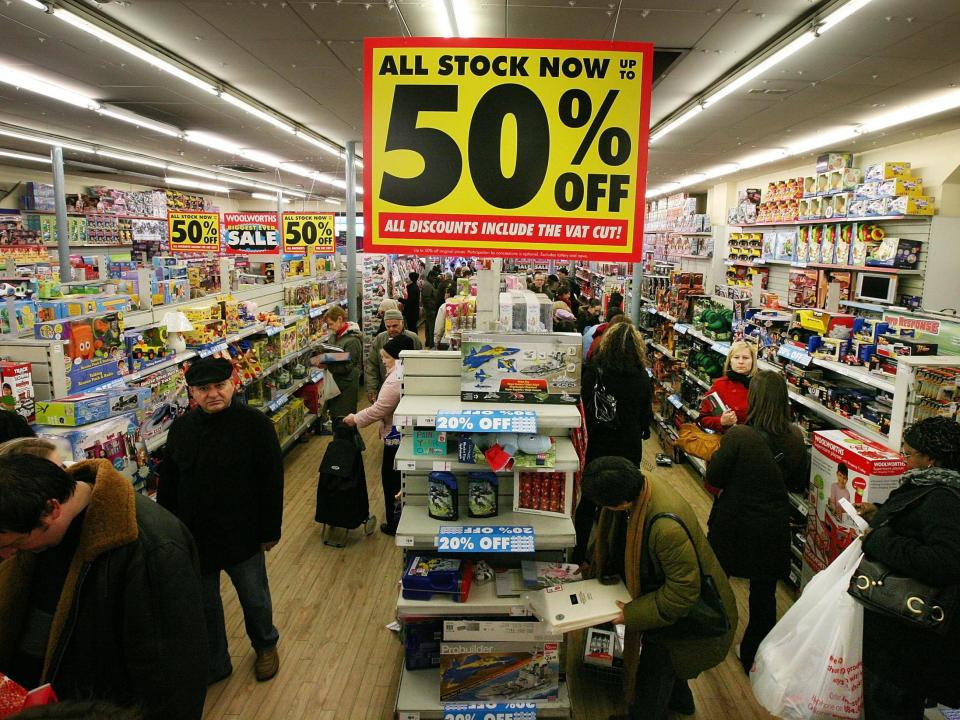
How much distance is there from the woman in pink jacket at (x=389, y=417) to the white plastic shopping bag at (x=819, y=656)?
254cm

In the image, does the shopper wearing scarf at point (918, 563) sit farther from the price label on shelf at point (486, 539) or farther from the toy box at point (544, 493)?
the price label on shelf at point (486, 539)

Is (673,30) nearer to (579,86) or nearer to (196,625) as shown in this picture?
(579,86)

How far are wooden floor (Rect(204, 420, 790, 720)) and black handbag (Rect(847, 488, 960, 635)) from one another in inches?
34.8

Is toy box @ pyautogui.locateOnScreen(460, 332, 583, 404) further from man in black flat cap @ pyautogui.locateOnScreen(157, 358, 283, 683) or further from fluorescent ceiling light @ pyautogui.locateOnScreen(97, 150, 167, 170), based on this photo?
fluorescent ceiling light @ pyautogui.locateOnScreen(97, 150, 167, 170)

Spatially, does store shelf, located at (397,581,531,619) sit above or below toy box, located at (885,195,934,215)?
below

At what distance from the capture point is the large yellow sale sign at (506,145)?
259cm

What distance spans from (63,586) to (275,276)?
7.24 m

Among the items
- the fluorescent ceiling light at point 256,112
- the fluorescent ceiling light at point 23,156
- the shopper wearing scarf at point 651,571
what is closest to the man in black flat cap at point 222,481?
the shopper wearing scarf at point 651,571

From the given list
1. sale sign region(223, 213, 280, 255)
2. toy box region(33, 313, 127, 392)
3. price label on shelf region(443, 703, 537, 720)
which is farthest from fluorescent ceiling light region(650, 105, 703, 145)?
price label on shelf region(443, 703, 537, 720)

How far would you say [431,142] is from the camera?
8.64 feet

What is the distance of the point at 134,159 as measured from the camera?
13016mm

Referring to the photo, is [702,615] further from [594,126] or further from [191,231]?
[191,231]

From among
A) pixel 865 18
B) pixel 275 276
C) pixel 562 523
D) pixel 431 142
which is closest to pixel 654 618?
pixel 562 523

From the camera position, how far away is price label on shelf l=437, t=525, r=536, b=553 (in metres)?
2.65
